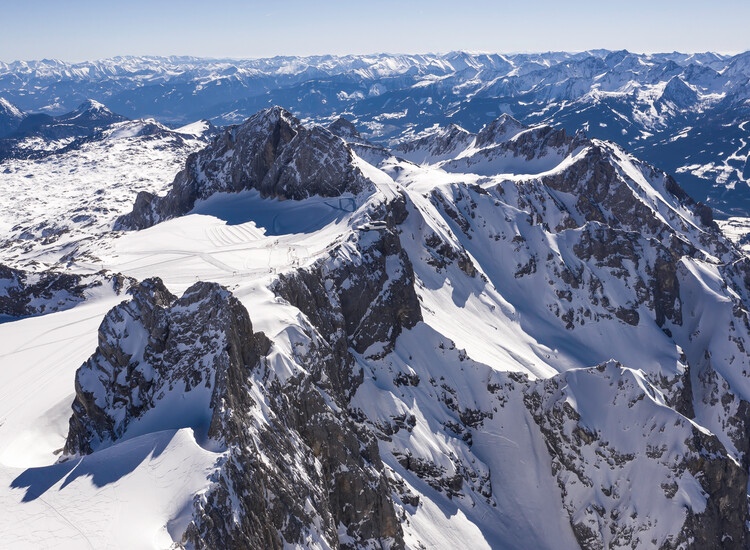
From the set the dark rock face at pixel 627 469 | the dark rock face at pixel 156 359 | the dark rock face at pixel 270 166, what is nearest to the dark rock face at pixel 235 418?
the dark rock face at pixel 156 359

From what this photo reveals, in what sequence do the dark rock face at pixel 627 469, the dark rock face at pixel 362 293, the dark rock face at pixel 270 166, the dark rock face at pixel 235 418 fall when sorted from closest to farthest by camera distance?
1. the dark rock face at pixel 235 418
2. the dark rock face at pixel 362 293
3. the dark rock face at pixel 627 469
4. the dark rock face at pixel 270 166

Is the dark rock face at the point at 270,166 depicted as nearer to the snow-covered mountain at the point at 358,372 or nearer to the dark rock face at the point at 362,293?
the snow-covered mountain at the point at 358,372

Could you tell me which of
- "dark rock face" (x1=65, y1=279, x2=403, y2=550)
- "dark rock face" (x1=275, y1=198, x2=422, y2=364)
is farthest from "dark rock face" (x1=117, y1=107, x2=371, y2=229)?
"dark rock face" (x1=65, y1=279, x2=403, y2=550)

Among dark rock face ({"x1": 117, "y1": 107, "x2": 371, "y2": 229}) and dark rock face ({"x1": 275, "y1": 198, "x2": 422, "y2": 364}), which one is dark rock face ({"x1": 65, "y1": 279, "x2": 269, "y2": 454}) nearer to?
dark rock face ({"x1": 275, "y1": 198, "x2": 422, "y2": 364})

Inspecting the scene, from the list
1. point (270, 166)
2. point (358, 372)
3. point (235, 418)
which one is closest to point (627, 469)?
point (358, 372)

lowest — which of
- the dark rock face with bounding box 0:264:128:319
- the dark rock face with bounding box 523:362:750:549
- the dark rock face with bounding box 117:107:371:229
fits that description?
the dark rock face with bounding box 523:362:750:549
